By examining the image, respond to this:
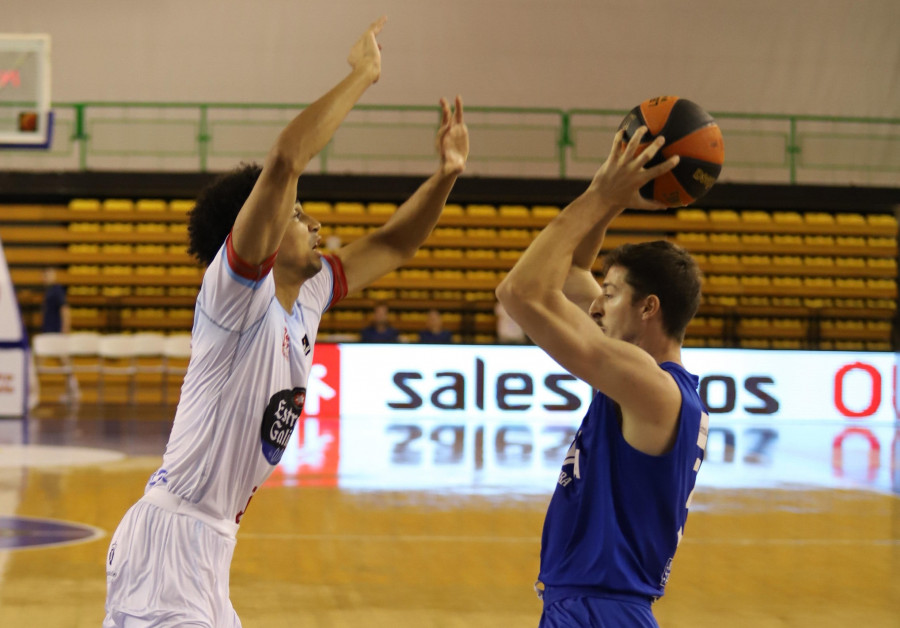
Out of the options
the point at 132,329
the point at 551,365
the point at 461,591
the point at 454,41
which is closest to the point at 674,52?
the point at 454,41

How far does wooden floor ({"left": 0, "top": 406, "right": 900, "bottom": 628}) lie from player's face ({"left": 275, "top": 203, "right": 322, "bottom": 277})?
2642 mm

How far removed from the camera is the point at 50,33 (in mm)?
17453

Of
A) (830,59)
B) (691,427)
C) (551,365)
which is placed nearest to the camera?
(691,427)

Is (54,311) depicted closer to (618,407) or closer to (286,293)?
(286,293)

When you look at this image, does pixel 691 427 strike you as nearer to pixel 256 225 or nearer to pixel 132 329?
pixel 256 225

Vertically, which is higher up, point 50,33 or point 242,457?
point 50,33

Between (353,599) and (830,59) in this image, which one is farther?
(830,59)

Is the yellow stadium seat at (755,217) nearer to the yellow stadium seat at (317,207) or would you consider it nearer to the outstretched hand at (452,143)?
the yellow stadium seat at (317,207)

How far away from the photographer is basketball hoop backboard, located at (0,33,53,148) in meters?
12.3

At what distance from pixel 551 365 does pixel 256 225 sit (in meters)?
11.0

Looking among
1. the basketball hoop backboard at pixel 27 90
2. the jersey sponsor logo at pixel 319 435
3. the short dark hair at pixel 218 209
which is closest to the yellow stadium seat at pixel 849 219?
the jersey sponsor logo at pixel 319 435

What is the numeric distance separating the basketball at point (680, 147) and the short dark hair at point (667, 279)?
0.24 meters

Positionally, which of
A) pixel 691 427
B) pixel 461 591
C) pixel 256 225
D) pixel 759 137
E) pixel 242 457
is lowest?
pixel 461 591

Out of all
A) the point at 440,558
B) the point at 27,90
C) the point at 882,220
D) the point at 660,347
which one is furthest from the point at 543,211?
the point at 660,347
